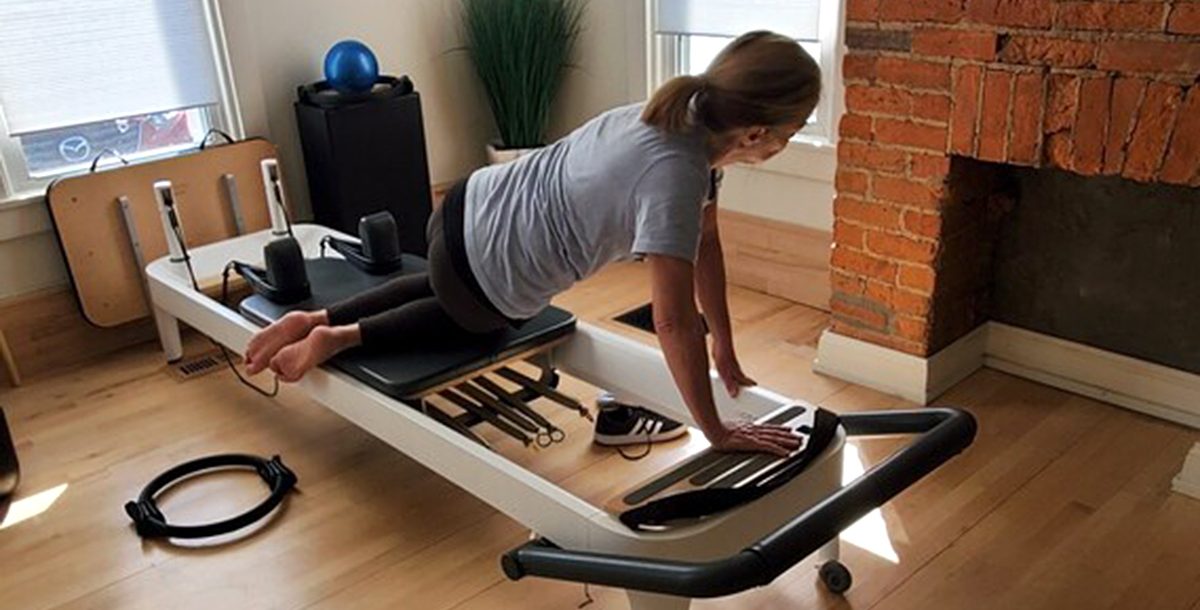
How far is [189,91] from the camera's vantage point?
124 inches

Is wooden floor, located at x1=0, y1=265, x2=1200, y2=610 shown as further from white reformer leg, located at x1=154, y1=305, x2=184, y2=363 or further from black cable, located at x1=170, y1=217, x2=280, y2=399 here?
white reformer leg, located at x1=154, y1=305, x2=184, y2=363

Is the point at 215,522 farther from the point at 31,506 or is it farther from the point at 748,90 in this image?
the point at 748,90

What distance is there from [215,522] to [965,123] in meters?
1.92

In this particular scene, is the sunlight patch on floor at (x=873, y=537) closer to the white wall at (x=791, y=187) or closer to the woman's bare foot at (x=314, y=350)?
the woman's bare foot at (x=314, y=350)

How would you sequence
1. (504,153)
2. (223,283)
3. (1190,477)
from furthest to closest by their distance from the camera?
(504,153), (223,283), (1190,477)

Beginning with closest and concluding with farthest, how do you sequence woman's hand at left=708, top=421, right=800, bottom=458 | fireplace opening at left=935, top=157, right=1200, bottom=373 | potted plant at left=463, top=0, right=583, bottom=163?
woman's hand at left=708, top=421, right=800, bottom=458 → fireplace opening at left=935, top=157, right=1200, bottom=373 → potted plant at left=463, top=0, right=583, bottom=163

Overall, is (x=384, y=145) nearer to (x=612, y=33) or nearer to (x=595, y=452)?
(x=612, y=33)

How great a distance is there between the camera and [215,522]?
2.12 meters

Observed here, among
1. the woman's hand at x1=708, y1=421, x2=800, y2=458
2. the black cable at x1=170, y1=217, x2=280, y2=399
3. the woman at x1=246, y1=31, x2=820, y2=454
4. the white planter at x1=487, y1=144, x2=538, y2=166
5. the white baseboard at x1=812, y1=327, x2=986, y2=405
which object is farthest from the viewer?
the white planter at x1=487, y1=144, x2=538, y2=166

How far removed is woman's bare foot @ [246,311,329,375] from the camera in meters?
2.20

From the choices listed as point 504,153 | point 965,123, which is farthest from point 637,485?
point 504,153

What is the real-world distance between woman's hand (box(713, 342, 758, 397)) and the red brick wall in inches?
29.4

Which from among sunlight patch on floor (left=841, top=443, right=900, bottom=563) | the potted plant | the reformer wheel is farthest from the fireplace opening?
the potted plant

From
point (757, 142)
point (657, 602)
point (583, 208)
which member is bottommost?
point (657, 602)
